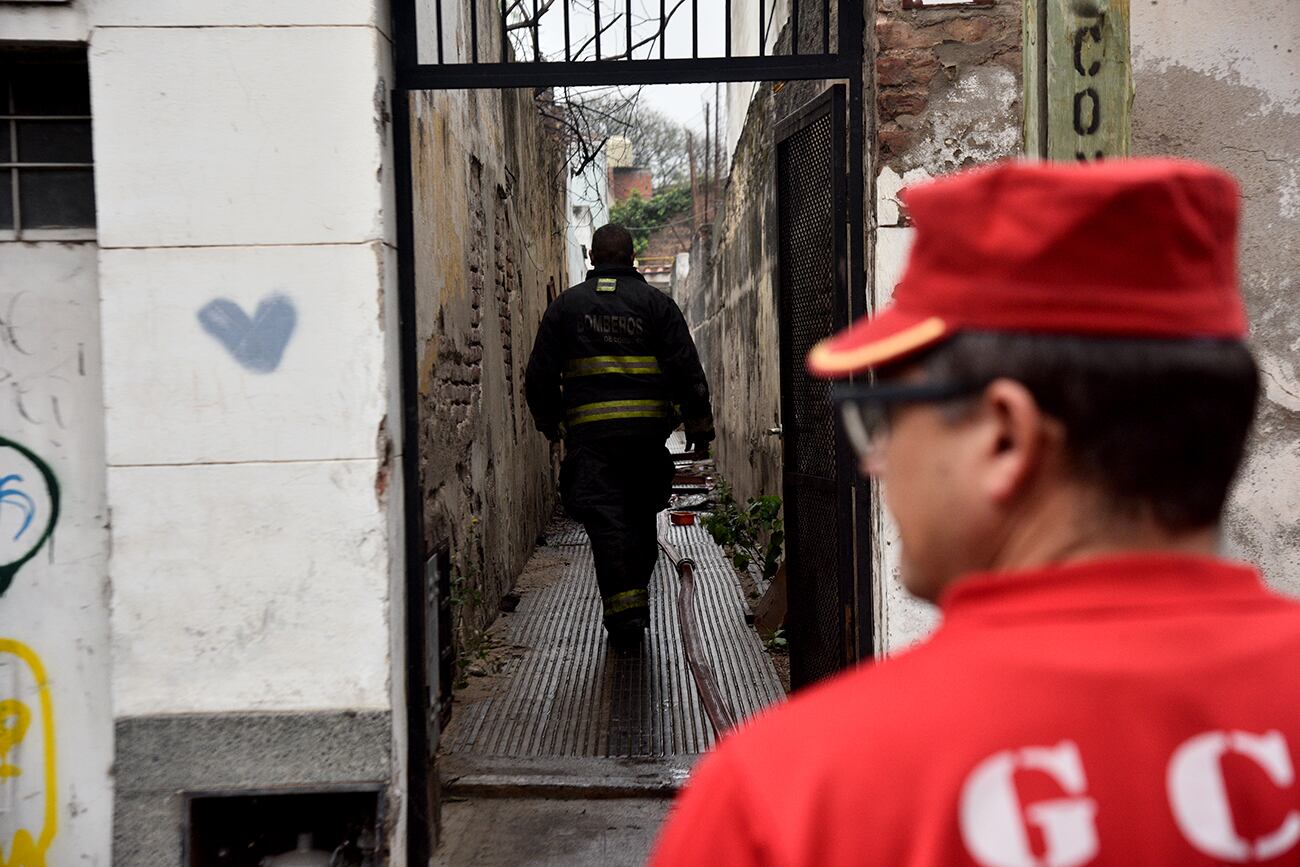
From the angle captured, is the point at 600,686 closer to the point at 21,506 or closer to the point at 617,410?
the point at 617,410

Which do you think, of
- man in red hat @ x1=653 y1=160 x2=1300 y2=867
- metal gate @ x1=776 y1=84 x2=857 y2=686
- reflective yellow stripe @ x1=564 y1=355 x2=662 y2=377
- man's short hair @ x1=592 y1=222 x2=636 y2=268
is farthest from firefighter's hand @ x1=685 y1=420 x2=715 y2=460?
man in red hat @ x1=653 y1=160 x2=1300 y2=867

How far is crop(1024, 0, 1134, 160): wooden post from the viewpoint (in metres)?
3.33

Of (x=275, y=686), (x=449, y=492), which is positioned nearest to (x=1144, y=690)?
(x=275, y=686)

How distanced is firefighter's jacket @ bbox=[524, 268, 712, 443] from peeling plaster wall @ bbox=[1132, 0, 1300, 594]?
2.74m

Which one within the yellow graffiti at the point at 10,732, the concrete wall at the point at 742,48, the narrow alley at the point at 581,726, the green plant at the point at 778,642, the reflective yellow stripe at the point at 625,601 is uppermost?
the concrete wall at the point at 742,48

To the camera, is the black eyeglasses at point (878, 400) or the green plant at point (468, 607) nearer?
the black eyeglasses at point (878, 400)

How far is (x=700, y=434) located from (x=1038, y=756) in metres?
5.50

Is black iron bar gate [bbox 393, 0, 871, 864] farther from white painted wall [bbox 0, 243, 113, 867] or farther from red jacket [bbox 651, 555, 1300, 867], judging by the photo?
red jacket [bbox 651, 555, 1300, 867]

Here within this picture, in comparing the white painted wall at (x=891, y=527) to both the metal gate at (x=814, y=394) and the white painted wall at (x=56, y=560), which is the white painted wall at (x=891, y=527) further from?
the white painted wall at (x=56, y=560)

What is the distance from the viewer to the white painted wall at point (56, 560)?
3.43 metres

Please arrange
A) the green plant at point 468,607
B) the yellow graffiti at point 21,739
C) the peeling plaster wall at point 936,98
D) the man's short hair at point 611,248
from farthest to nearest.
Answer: the man's short hair at point 611,248
the green plant at point 468,607
the peeling plaster wall at point 936,98
the yellow graffiti at point 21,739

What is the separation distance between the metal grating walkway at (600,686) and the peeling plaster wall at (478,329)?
1.28ft

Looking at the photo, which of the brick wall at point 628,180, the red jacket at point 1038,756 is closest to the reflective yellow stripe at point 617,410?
the red jacket at point 1038,756

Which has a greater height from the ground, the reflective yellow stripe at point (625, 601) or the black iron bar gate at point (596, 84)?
the black iron bar gate at point (596, 84)
